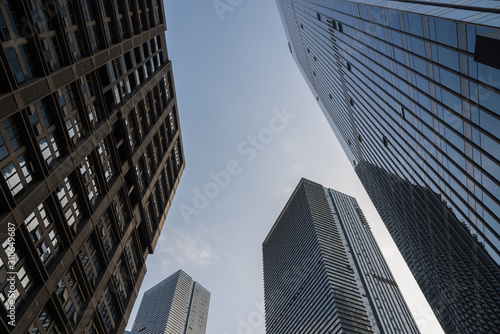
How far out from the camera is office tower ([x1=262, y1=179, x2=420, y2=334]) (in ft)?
285

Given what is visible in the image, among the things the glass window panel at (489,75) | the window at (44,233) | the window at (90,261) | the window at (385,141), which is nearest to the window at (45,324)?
the window at (44,233)

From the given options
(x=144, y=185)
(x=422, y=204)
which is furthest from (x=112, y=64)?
(x=422, y=204)

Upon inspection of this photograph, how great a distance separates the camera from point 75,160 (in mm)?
34000

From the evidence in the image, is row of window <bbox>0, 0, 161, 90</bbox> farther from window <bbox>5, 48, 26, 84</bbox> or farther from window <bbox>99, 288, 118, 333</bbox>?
window <bbox>99, 288, 118, 333</bbox>

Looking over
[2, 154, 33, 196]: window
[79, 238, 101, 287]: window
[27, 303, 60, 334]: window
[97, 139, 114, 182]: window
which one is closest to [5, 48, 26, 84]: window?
[2, 154, 33, 196]: window

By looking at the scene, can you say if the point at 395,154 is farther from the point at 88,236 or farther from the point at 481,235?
the point at 88,236

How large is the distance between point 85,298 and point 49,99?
2089cm

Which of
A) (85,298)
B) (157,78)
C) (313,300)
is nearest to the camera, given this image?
(85,298)

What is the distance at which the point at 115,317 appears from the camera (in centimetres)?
4622

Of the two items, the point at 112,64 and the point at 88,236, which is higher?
the point at 112,64

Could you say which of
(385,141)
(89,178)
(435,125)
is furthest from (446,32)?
(89,178)

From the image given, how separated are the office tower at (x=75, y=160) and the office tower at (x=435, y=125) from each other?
30299mm

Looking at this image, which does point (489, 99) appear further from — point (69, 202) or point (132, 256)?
point (132, 256)

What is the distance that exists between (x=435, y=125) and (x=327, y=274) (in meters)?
69.8
